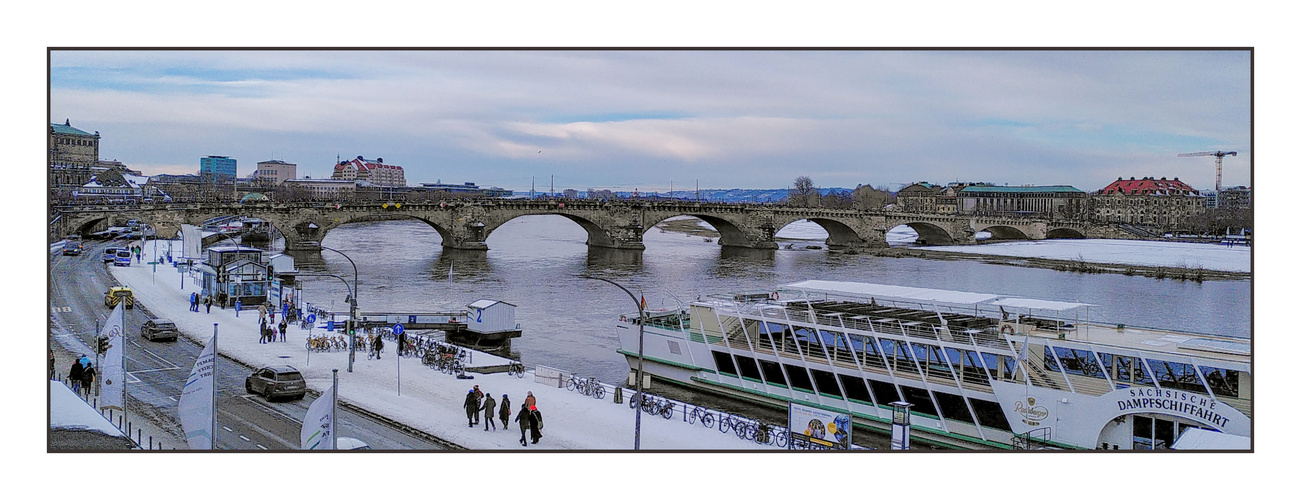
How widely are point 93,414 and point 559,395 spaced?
267 inches

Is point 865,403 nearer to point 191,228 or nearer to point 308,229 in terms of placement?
point 191,228

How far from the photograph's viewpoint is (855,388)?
62.8 feet

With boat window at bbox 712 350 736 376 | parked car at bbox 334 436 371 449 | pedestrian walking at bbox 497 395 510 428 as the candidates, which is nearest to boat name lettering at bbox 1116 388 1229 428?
boat window at bbox 712 350 736 376

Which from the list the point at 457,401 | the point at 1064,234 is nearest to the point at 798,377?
the point at 457,401

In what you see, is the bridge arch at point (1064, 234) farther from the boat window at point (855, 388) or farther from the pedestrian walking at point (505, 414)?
the pedestrian walking at point (505, 414)

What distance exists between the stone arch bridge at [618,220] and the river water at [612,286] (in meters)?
1.57

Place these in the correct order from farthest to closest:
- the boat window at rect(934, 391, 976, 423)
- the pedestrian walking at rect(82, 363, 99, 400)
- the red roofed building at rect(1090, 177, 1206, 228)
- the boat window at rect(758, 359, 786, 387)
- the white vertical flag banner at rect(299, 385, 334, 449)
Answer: the red roofed building at rect(1090, 177, 1206, 228) → the boat window at rect(758, 359, 786, 387) → the boat window at rect(934, 391, 976, 423) → the pedestrian walking at rect(82, 363, 99, 400) → the white vertical flag banner at rect(299, 385, 334, 449)

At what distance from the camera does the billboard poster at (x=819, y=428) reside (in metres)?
14.2

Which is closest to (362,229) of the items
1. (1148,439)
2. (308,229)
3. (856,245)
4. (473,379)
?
(308,229)

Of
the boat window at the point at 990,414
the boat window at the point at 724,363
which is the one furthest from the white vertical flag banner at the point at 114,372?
the boat window at the point at 990,414

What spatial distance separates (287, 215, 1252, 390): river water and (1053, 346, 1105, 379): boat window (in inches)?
382

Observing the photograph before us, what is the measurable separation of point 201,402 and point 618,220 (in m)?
51.5

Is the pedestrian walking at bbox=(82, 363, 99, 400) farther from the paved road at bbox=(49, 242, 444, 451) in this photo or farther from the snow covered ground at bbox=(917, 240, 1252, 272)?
the snow covered ground at bbox=(917, 240, 1252, 272)

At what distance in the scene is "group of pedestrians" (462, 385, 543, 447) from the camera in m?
14.3
